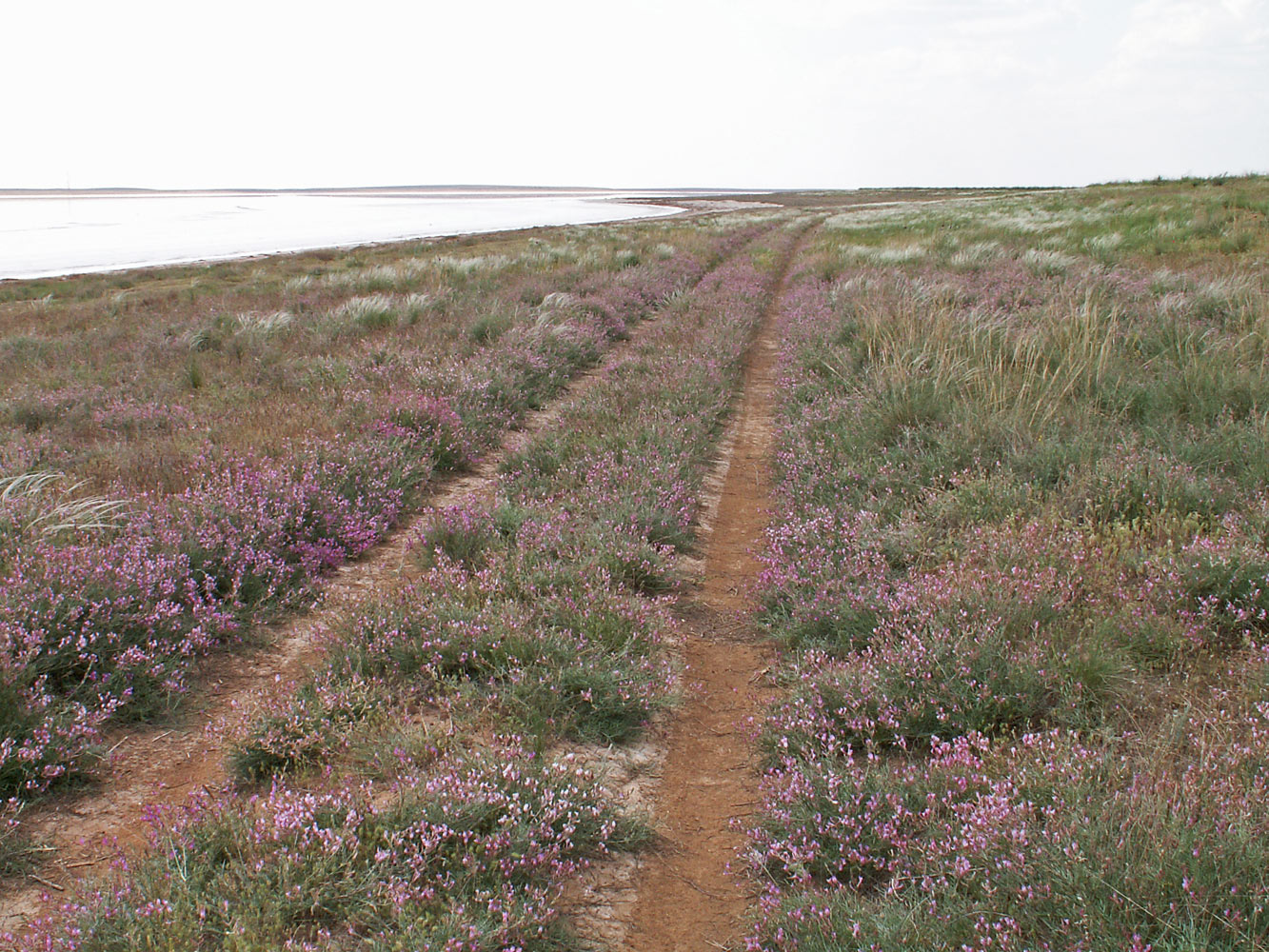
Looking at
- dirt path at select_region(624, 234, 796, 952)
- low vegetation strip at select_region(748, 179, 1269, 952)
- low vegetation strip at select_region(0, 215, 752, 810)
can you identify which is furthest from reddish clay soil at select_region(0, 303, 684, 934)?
low vegetation strip at select_region(748, 179, 1269, 952)

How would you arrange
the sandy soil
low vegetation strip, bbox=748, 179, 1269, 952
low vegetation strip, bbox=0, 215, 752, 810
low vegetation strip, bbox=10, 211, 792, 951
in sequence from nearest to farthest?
low vegetation strip, bbox=748, 179, 1269, 952
low vegetation strip, bbox=10, 211, 792, 951
the sandy soil
low vegetation strip, bbox=0, 215, 752, 810

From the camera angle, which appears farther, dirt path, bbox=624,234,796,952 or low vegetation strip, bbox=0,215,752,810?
low vegetation strip, bbox=0,215,752,810

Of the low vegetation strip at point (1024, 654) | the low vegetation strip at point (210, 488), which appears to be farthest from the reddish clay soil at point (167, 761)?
the low vegetation strip at point (1024, 654)

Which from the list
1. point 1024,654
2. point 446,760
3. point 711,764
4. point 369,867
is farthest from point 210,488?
point 1024,654

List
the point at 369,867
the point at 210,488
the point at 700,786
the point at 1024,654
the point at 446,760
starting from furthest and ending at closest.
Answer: the point at 210,488
the point at 1024,654
the point at 700,786
the point at 446,760
the point at 369,867

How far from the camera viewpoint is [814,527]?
16.3 feet

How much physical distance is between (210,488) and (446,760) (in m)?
3.33

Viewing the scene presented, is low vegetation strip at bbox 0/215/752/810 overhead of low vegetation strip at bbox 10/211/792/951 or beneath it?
overhead

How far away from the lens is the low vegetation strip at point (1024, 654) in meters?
2.15

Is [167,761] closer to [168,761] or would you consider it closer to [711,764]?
[168,761]

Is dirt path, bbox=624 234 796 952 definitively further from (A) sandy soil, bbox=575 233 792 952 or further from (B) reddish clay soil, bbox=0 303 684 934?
(B) reddish clay soil, bbox=0 303 684 934

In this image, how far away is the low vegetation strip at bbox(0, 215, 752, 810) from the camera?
11.6 ft

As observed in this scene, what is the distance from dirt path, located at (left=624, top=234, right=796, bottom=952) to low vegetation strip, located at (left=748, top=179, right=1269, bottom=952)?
0.17 m

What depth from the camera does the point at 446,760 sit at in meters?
2.97
